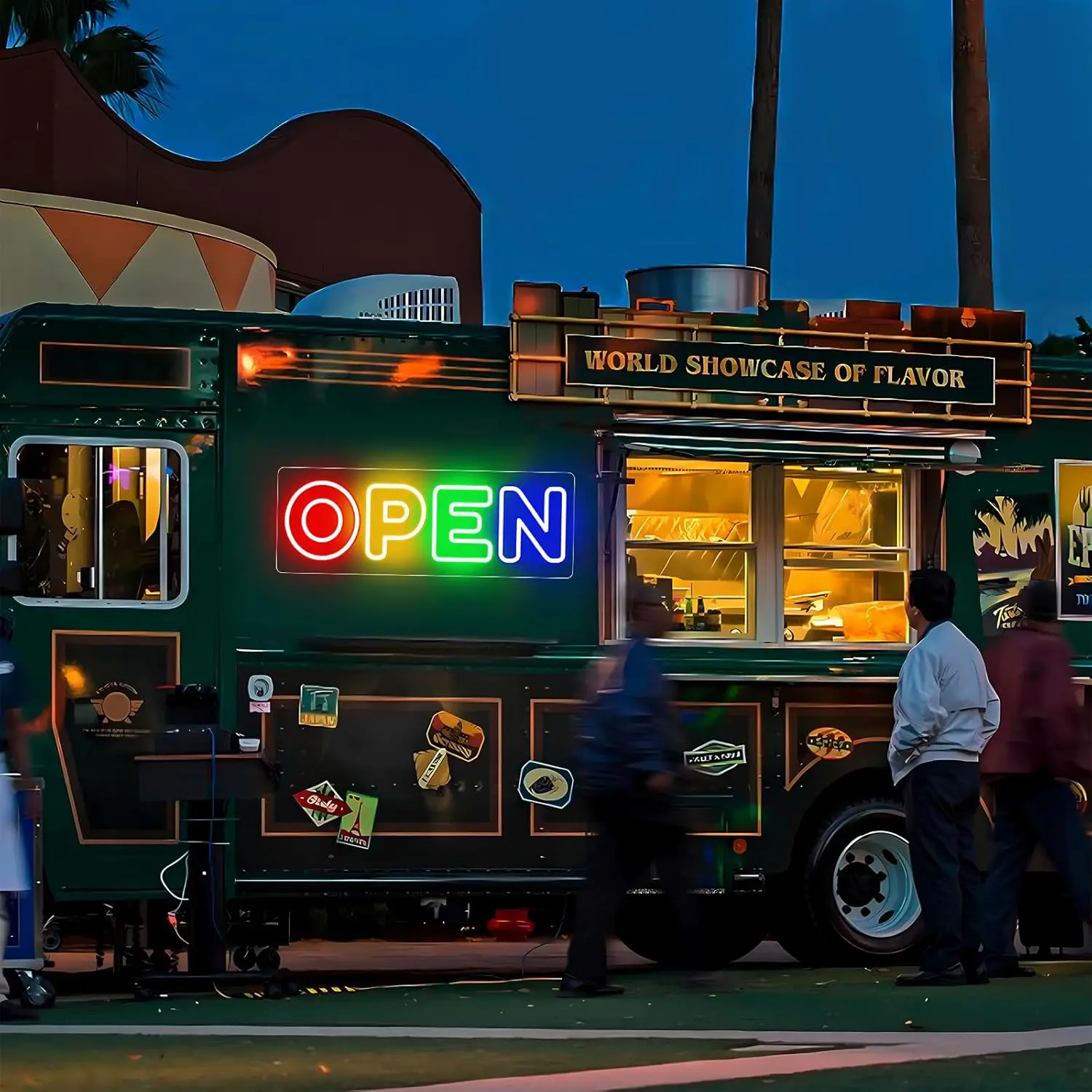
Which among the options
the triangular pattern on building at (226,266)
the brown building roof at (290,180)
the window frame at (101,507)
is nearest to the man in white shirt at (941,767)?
the window frame at (101,507)

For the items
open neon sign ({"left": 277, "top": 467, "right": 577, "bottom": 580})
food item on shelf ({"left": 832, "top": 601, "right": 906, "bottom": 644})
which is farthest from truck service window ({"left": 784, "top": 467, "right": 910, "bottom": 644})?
open neon sign ({"left": 277, "top": 467, "right": 577, "bottom": 580})

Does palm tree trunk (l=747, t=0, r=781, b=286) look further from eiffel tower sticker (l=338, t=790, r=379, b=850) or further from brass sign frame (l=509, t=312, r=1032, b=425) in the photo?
eiffel tower sticker (l=338, t=790, r=379, b=850)

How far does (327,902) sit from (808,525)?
10.7 ft

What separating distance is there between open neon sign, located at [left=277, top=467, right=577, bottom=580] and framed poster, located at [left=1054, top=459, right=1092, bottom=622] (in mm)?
2767

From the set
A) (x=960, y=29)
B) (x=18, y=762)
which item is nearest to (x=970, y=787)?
(x=18, y=762)

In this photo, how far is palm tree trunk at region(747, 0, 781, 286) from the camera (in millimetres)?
21484

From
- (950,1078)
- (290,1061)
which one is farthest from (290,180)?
(950,1078)

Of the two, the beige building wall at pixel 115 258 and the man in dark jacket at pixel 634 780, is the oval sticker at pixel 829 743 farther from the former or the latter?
the beige building wall at pixel 115 258

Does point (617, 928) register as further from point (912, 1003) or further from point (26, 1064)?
point (26, 1064)

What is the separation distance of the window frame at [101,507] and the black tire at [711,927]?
309 centimetres

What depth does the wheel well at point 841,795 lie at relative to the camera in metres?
11.2

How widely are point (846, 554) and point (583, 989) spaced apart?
3251mm

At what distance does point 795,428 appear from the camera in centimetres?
1118

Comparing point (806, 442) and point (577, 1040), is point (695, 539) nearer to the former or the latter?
point (806, 442)
